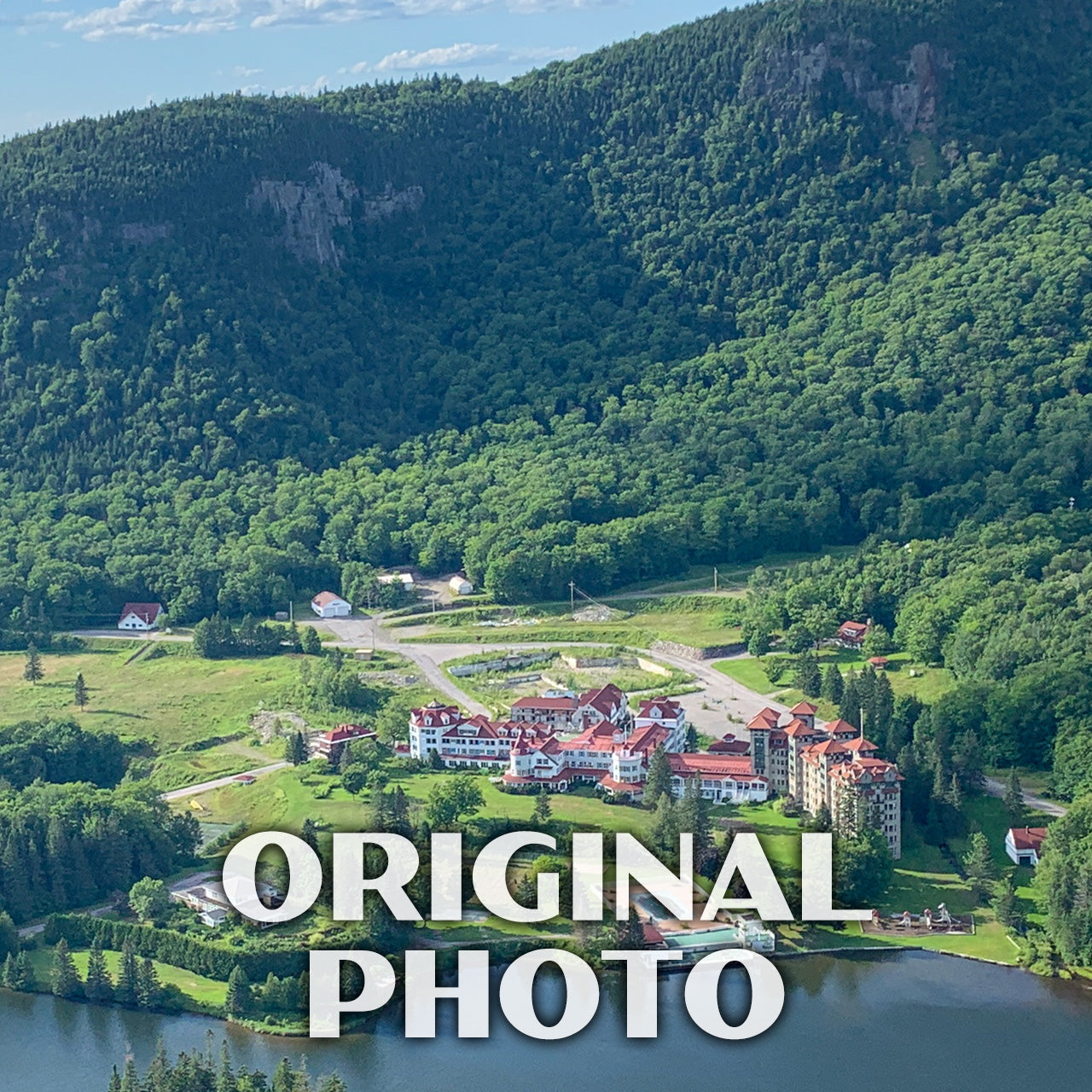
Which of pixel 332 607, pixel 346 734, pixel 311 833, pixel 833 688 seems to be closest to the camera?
pixel 311 833

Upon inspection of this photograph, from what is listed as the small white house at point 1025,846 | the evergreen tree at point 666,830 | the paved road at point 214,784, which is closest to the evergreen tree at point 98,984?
the paved road at point 214,784

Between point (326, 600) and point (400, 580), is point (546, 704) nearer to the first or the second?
point (326, 600)

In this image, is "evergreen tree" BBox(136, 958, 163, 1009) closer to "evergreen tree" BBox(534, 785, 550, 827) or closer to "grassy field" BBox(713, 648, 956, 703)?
"evergreen tree" BBox(534, 785, 550, 827)

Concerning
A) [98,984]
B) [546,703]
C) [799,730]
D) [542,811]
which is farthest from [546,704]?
[98,984]

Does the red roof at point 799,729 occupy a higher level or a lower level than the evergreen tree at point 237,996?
higher

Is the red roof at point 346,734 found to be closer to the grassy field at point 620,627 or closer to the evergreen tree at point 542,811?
the evergreen tree at point 542,811
